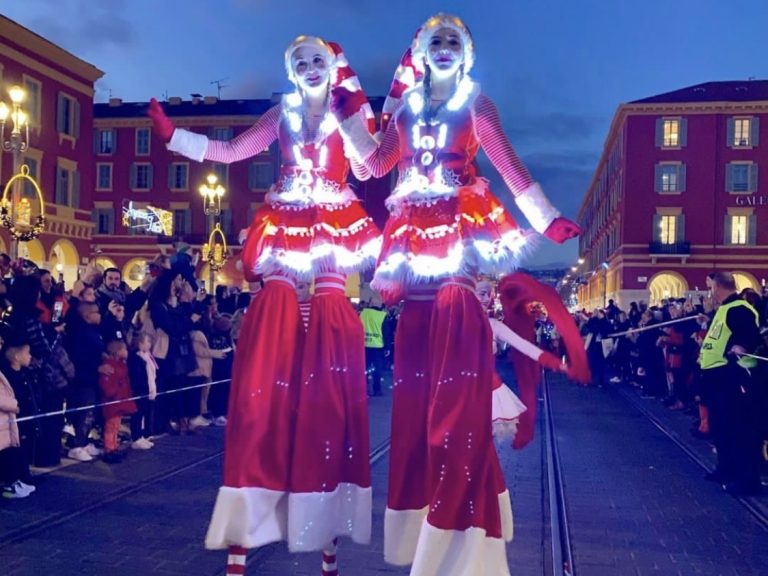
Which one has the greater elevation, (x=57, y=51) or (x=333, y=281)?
(x=57, y=51)

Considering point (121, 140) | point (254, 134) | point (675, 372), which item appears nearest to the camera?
point (254, 134)

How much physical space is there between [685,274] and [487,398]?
167 ft

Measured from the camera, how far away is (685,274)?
5144cm

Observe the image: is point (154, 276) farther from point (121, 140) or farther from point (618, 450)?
point (121, 140)

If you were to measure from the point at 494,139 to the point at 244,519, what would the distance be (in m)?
2.18

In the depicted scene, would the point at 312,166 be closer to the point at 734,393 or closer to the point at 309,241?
the point at 309,241

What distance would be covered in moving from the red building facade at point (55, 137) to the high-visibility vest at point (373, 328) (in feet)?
61.6

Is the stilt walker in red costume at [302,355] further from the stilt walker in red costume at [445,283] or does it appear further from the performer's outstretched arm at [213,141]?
the stilt walker in red costume at [445,283]

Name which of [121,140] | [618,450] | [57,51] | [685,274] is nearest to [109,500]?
[618,450]

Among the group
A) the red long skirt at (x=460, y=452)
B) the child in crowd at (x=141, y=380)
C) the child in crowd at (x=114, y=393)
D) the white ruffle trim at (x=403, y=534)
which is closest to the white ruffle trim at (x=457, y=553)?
the red long skirt at (x=460, y=452)

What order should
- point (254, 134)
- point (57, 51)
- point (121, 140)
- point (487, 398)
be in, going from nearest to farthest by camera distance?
point (487, 398) < point (254, 134) < point (57, 51) < point (121, 140)

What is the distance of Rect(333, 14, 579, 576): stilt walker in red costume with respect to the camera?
363 centimetres

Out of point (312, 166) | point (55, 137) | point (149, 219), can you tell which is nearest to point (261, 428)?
point (312, 166)

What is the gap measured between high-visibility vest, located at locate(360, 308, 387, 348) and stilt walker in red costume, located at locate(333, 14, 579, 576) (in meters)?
11.9
